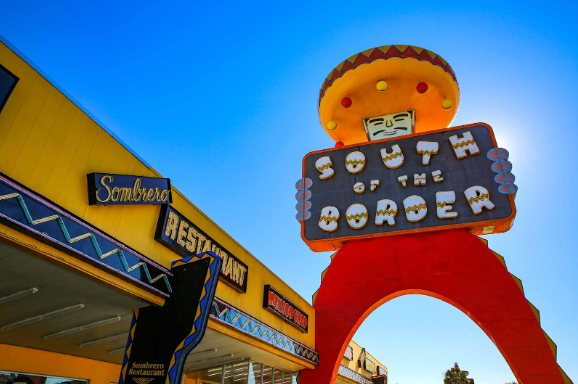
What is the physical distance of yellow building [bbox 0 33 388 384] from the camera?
6.34 meters

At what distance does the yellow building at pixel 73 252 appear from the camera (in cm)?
634

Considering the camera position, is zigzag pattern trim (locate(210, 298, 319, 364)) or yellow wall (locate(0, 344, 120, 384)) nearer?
yellow wall (locate(0, 344, 120, 384))

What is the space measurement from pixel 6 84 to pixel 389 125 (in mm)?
17624

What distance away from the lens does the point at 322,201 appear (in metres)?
19.8

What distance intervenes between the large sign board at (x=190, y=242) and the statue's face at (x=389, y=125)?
446 inches

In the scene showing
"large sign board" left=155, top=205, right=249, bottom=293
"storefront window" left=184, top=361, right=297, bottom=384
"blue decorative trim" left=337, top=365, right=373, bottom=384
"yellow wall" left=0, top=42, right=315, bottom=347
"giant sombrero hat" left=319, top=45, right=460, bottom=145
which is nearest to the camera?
"yellow wall" left=0, top=42, right=315, bottom=347

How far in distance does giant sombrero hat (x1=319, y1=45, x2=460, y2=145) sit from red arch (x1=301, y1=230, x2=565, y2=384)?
22.7 feet

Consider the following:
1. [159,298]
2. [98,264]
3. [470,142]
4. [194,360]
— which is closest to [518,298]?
[470,142]

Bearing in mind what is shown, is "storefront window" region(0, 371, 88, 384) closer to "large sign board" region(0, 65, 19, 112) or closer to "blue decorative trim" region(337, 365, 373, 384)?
"large sign board" region(0, 65, 19, 112)

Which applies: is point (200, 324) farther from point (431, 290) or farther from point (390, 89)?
point (390, 89)

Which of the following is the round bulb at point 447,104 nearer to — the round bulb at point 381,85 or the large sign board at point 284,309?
the round bulb at point 381,85

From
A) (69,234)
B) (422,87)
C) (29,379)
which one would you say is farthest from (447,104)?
(29,379)

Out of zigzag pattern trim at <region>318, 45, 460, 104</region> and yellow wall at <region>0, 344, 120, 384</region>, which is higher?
zigzag pattern trim at <region>318, 45, 460, 104</region>

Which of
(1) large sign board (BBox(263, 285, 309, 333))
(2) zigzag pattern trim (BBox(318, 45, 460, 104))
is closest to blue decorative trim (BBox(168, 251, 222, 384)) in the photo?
(1) large sign board (BBox(263, 285, 309, 333))
